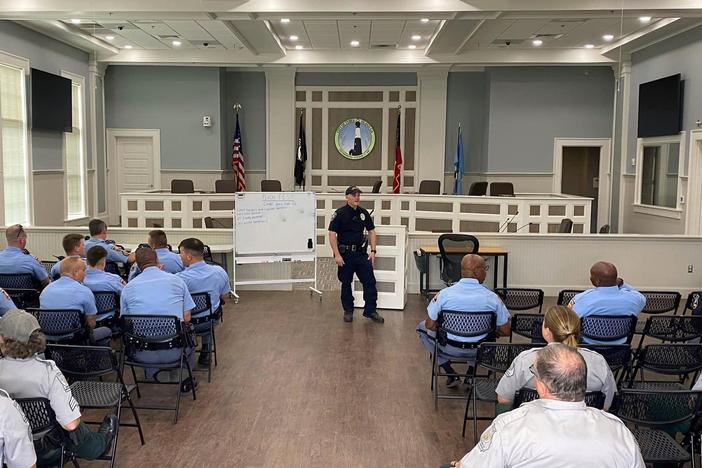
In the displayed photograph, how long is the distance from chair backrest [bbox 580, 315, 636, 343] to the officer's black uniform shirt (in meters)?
3.08

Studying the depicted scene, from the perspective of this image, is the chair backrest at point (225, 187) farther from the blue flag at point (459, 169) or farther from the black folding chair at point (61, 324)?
the black folding chair at point (61, 324)

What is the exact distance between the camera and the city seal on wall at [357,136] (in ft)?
51.7

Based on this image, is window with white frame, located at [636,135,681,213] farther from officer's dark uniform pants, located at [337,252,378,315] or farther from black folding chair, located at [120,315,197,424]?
black folding chair, located at [120,315,197,424]

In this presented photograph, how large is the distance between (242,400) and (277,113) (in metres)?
11.5

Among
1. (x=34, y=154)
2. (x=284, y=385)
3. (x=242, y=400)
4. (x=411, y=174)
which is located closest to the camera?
(x=242, y=400)

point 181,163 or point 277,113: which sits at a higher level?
point 277,113

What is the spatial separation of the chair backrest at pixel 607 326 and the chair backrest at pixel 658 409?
1.14 meters

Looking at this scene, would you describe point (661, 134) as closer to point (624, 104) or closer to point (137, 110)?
point (624, 104)

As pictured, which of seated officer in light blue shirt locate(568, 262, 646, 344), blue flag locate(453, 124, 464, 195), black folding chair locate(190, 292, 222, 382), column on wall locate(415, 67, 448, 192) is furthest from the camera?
column on wall locate(415, 67, 448, 192)

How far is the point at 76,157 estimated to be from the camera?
13.3 meters

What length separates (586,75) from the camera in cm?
1474

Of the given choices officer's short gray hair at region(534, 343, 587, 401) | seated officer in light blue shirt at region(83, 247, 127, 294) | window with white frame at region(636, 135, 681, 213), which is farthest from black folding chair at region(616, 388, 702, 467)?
window with white frame at region(636, 135, 681, 213)

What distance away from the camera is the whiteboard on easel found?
8156 millimetres

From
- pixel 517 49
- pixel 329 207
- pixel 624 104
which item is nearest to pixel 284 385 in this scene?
pixel 329 207
